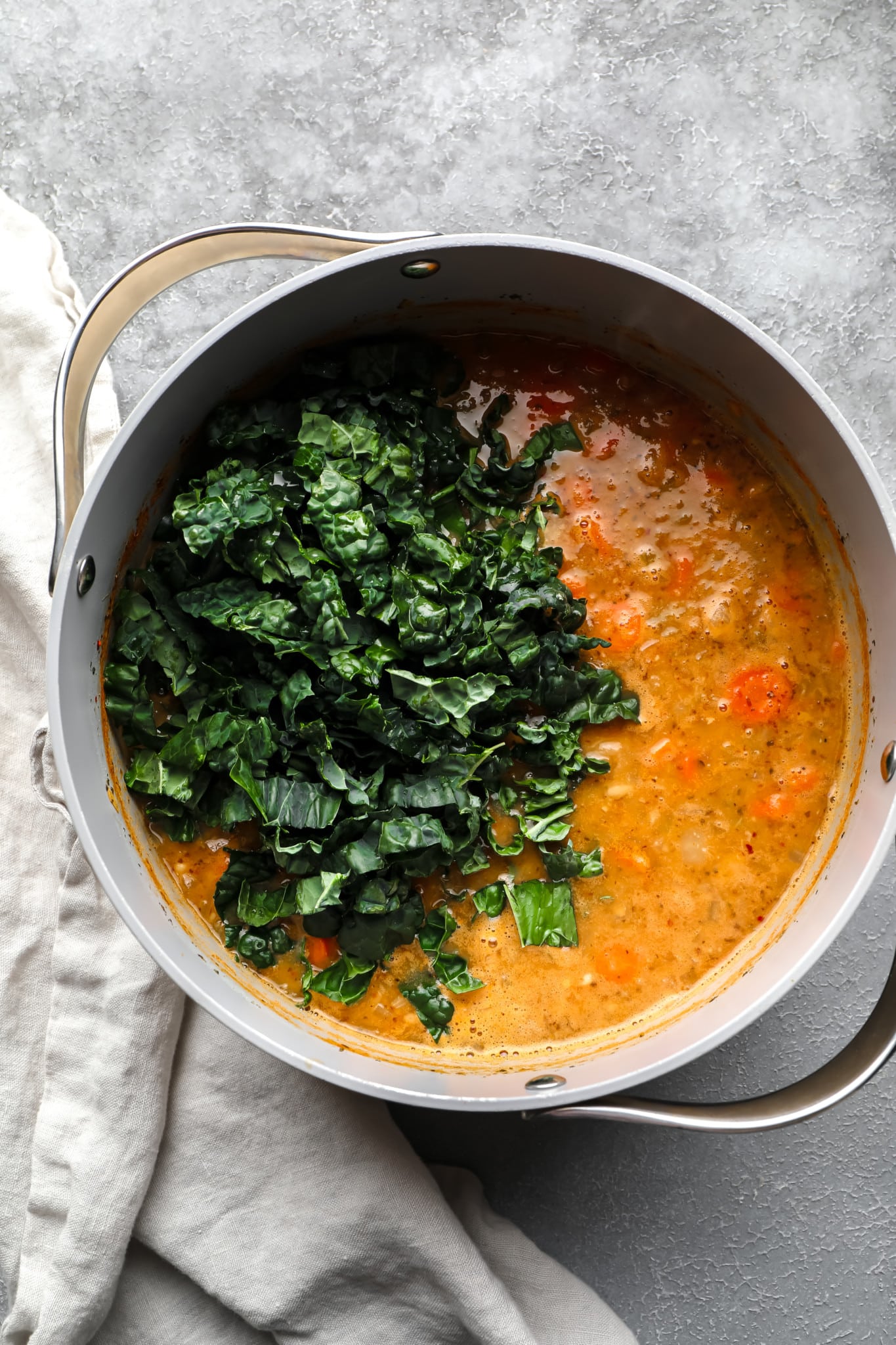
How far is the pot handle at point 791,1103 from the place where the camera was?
5.94 ft

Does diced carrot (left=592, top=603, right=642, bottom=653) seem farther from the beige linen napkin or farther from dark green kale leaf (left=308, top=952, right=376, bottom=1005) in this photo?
the beige linen napkin

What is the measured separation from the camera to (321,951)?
2.10m

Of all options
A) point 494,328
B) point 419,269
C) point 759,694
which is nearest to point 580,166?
point 494,328

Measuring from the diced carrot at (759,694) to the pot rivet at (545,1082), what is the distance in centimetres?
79

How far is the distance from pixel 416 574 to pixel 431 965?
0.77m

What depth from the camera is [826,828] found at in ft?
7.00

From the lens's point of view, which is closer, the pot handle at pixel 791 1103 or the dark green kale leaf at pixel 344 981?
the pot handle at pixel 791 1103

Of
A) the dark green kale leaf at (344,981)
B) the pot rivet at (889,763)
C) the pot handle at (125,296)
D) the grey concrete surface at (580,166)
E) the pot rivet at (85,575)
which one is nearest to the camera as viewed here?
the pot handle at (125,296)

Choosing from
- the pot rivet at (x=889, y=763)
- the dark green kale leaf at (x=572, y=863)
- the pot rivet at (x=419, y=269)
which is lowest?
the dark green kale leaf at (x=572, y=863)

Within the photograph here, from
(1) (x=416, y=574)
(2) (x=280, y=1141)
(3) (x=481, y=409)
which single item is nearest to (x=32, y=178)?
(3) (x=481, y=409)

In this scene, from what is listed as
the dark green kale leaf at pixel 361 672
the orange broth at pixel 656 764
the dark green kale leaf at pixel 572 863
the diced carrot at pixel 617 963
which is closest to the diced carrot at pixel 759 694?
the orange broth at pixel 656 764

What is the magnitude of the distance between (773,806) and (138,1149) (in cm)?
148

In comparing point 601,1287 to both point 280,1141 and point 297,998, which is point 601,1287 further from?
point 297,998

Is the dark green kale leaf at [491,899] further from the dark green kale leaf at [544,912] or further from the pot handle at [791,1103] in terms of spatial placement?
the pot handle at [791,1103]
